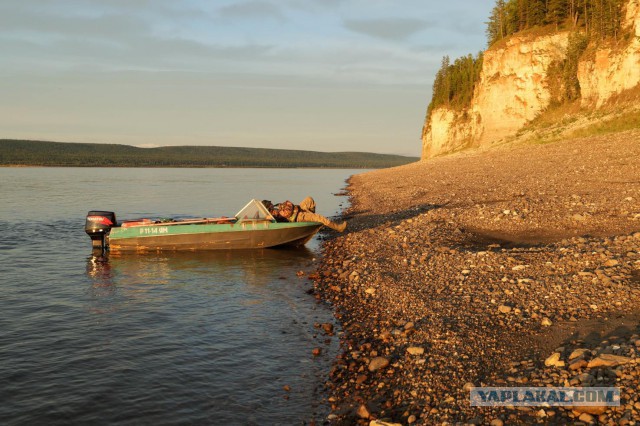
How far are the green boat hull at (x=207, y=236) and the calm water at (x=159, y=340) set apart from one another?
2.53 ft

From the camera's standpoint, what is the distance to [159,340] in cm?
1178

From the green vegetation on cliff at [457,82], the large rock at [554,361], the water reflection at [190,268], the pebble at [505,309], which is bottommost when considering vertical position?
the water reflection at [190,268]

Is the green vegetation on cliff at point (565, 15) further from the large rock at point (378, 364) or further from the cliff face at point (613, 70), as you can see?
the large rock at point (378, 364)

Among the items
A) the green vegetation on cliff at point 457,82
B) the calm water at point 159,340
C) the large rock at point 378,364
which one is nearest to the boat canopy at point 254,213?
the calm water at point 159,340

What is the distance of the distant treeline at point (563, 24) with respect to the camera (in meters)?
51.7

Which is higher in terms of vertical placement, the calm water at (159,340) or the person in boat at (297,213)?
the person in boat at (297,213)

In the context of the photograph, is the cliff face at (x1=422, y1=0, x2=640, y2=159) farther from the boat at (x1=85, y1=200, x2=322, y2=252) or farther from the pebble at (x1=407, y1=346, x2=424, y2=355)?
the pebble at (x1=407, y1=346, x2=424, y2=355)

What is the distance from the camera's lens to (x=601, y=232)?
631 inches

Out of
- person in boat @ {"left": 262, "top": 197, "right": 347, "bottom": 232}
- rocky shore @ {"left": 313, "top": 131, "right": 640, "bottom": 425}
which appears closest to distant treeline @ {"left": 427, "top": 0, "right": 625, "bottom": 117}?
rocky shore @ {"left": 313, "top": 131, "right": 640, "bottom": 425}

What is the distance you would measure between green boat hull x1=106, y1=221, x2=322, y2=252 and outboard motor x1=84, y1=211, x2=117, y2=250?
0.79 ft

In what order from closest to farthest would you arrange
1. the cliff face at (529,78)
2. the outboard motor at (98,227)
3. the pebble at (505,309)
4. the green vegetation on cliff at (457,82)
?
the pebble at (505,309) < the outboard motor at (98,227) < the cliff face at (529,78) < the green vegetation on cliff at (457,82)

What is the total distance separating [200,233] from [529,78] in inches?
2094

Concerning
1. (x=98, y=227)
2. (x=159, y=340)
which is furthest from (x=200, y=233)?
(x=159, y=340)

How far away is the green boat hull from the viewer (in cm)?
2228
